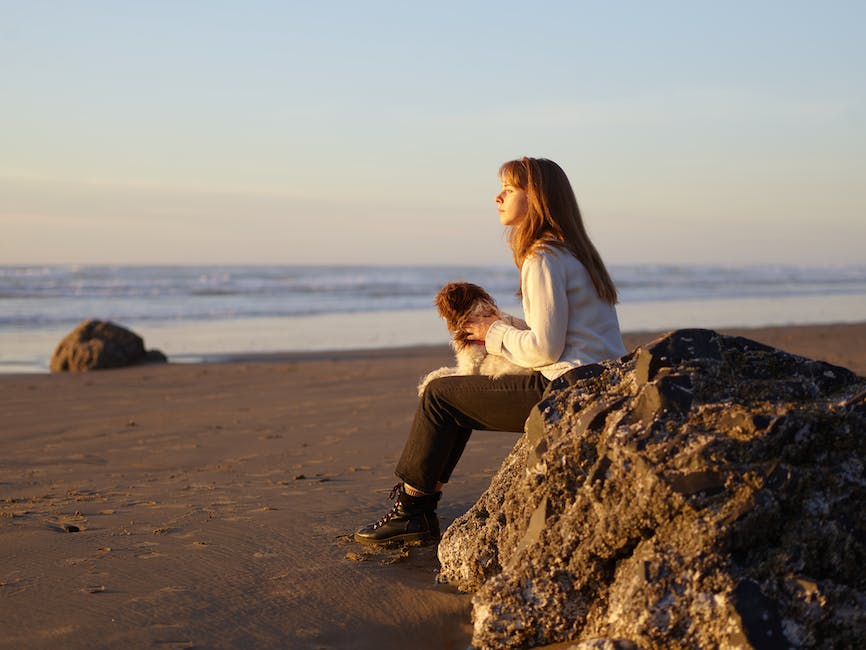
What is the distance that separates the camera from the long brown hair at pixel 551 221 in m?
3.99

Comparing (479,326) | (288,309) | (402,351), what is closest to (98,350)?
(402,351)

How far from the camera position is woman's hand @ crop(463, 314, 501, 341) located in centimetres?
412

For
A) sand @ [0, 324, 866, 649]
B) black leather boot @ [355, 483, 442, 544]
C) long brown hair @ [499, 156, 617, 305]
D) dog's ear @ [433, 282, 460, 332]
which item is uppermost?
long brown hair @ [499, 156, 617, 305]

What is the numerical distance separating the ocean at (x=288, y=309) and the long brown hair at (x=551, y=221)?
7.23 meters

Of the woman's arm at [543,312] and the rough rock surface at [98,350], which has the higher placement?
the woman's arm at [543,312]

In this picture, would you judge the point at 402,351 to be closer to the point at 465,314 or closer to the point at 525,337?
the point at 465,314

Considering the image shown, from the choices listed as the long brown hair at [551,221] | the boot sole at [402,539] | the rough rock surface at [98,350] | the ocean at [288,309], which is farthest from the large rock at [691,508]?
the rough rock surface at [98,350]

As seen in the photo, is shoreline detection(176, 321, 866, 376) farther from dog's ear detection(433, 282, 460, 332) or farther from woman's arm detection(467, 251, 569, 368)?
woman's arm detection(467, 251, 569, 368)

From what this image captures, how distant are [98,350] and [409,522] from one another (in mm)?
9185

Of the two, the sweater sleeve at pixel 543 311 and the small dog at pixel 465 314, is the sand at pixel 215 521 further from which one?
the sweater sleeve at pixel 543 311

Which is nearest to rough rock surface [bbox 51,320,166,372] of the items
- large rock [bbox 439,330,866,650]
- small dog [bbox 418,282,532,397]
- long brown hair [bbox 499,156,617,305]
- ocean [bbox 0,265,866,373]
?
ocean [bbox 0,265,866,373]

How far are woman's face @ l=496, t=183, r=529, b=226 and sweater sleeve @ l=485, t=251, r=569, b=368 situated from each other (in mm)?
314

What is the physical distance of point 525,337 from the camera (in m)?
3.91

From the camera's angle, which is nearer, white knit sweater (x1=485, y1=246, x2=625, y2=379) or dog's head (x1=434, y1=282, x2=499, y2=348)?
white knit sweater (x1=485, y1=246, x2=625, y2=379)
